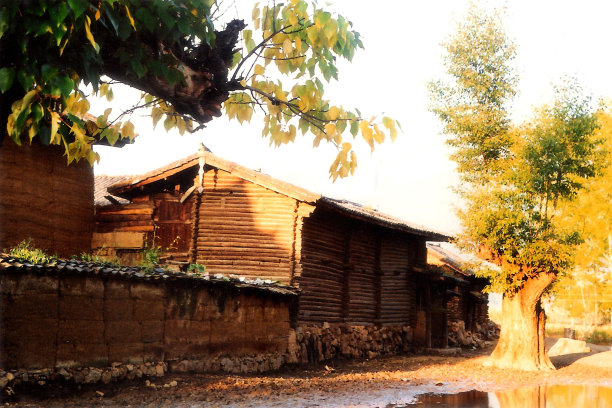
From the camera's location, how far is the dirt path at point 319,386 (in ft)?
36.7

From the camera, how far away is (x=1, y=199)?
1638cm

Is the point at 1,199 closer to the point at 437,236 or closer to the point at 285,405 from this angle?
the point at 285,405

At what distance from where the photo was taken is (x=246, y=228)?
20.3 meters

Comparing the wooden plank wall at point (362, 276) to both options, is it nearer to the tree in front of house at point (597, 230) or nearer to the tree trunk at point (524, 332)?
the tree trunk at point (524, 332)

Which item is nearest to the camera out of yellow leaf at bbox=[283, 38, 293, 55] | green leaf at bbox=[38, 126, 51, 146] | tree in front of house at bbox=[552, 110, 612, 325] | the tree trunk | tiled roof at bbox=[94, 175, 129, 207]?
green leaf at bbox=[38, 126, 51, 146]

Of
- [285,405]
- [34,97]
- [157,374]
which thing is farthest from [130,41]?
[157,374]

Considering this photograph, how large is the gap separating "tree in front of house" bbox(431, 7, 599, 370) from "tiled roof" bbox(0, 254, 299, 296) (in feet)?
25.2

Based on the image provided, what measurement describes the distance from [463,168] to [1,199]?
14.7 m

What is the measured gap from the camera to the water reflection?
1233cm

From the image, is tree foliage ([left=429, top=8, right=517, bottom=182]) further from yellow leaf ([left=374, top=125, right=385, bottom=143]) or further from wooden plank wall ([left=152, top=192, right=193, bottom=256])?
yellow leaf ([left=374, top=125, right=385, bottom=143])

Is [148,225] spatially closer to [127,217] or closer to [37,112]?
[127,217]

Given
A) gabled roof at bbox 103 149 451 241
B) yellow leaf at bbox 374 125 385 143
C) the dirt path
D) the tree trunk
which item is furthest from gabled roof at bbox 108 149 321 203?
yellow leaf at bbox 374 125 385 143

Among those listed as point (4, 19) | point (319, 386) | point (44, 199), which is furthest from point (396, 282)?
point (4, 19)

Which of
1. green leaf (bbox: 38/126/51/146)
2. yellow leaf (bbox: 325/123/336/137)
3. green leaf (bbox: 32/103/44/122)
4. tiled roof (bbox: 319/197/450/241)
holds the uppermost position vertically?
tiled roof (bbox: 319/197/450/241)
